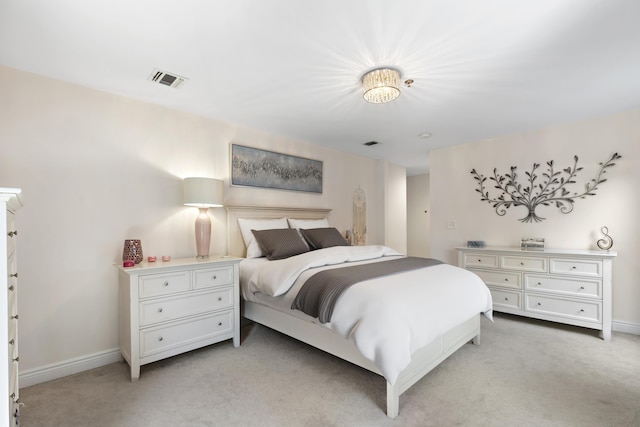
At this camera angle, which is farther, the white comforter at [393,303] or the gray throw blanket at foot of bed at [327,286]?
the gray throw blanket at foot of bed at [327,286]

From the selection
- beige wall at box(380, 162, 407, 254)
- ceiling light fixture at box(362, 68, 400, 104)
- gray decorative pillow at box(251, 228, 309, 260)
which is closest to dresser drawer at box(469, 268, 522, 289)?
beige wall at box(380, 162, 407, 254)

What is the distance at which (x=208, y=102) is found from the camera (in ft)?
9.15

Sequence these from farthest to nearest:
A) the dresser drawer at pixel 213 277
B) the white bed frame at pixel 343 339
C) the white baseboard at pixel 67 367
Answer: the dresser drawer at pixel 213 277 → the white baseboard at pixel 67 367 → the white bed frame at pixel 343 339

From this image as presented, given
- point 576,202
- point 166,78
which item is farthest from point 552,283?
point 166,78

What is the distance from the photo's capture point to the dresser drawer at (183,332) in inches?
87.3

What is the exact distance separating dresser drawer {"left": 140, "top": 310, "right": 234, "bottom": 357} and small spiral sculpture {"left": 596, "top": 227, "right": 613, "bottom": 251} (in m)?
3.83

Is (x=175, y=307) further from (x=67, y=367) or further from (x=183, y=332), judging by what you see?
(x=67, y=367)

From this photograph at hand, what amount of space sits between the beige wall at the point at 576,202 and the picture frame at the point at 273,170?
197 cm

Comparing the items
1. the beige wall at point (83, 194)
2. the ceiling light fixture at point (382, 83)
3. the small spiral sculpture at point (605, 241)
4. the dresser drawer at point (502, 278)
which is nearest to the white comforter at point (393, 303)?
the dresser drawer at point (502, 278)

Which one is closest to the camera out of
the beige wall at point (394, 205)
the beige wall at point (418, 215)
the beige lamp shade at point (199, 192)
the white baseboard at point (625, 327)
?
the beige lamp shade at point (199, 192)

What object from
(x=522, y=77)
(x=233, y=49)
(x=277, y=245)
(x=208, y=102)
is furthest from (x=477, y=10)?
(x=277, y=245)

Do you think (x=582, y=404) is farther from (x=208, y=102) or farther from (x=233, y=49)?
(x=208, y=102)

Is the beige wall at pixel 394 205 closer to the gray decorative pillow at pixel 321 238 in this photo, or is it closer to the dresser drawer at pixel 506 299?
the gray decorative pillow at pixel 321 238

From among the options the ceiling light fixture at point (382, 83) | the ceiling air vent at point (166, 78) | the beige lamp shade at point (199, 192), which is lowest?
the beige lamp shade at point (199, 192)
